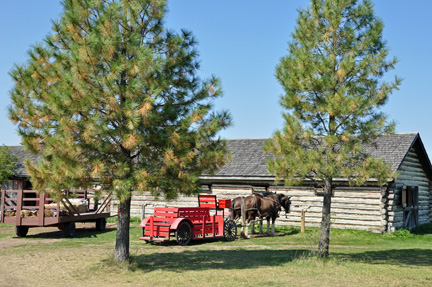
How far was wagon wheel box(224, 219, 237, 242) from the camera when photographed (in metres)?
Answer: 17.8

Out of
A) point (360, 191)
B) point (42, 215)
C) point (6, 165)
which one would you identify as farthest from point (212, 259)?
point (6, 165)

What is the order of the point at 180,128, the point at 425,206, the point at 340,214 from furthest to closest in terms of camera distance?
1. the point at 425,206
2. the point at 340,214
3. the point at 180,128

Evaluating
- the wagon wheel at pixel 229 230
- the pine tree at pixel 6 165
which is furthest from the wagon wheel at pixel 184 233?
the pine tree at pixel 6 165

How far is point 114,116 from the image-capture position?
10508 mm

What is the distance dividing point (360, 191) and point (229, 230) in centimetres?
773

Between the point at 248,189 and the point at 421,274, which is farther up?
the point at 248,189

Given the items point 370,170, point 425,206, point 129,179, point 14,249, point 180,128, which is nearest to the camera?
point 129,179

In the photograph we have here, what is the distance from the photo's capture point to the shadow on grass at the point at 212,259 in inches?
468

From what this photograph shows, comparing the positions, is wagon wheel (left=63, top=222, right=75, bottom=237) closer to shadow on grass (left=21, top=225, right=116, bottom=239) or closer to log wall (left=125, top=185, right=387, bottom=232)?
shadow on grass (left=21, top=225, right=116, bottom=239)

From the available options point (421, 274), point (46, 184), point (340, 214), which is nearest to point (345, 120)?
point (421, 274)

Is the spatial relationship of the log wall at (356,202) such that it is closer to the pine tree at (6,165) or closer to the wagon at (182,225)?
the wagon at (182,225)

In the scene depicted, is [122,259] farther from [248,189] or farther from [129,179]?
[248,189]

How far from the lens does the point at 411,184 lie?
24.5 metres

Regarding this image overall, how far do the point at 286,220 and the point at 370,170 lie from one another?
11697 millimetres
